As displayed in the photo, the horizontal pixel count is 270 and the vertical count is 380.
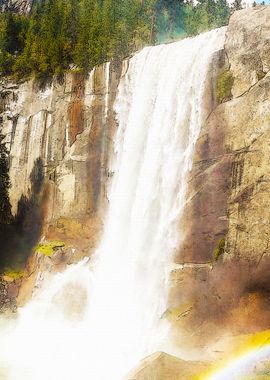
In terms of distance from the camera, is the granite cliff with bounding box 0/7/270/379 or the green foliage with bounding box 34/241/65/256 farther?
the green foliage with bounding box 34/241/65/256

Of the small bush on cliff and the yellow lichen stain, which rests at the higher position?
the small bush on cliff

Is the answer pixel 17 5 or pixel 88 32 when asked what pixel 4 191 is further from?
pixel 17 5

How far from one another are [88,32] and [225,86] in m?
25.9

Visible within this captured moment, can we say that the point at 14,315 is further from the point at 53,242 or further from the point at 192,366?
the point at 192,366

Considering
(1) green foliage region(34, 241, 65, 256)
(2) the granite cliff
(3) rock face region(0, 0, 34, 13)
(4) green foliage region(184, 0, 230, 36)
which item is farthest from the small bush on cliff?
(3) rock face region(0, 0, 34, 13)

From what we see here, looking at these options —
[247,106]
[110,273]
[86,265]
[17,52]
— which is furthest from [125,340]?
[17,52]

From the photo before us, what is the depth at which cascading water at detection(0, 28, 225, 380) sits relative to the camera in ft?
80.7

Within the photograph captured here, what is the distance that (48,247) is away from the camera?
3716 cm

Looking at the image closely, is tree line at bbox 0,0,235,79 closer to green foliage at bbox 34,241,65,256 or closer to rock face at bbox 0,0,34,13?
green foliage at bbox 34,241,65,256

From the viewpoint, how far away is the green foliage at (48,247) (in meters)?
36.5

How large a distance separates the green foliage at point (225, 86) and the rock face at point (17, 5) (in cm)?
9266

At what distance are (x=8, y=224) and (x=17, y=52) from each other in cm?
2673

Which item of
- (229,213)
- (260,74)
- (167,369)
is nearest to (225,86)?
(260,74)

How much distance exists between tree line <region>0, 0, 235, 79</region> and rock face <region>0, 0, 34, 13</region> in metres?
46.6
